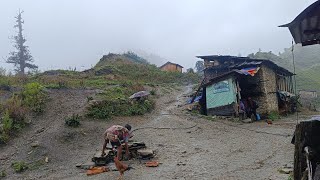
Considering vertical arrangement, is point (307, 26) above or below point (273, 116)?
above

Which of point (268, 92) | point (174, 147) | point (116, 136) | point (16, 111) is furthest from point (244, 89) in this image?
point (16, 111)

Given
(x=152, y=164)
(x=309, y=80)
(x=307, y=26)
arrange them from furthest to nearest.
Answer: (x=309, y=80), (x=152, y=164), (x=307, y=26)

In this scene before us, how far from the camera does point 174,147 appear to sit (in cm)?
1355

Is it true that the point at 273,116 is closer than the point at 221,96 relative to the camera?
No

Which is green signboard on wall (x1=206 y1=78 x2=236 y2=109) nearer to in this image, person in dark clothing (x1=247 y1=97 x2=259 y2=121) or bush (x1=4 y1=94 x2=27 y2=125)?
person in dark clothing (x1=247 y1=97 x2=259 y2=121)

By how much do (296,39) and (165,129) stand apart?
1169 cm

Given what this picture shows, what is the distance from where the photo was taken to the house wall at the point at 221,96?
68.3 ft

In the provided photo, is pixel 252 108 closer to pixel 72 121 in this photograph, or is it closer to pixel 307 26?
pixel 72 121

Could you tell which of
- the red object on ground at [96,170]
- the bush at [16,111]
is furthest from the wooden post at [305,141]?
the bush at [16,111]

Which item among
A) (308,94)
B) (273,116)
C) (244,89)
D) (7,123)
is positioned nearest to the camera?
(7,123)

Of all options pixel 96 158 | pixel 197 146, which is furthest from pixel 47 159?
pixel 197 146

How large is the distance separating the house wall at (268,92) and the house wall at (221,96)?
275cm

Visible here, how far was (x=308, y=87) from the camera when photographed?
43.7 meters

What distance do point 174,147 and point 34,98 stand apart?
930cm
